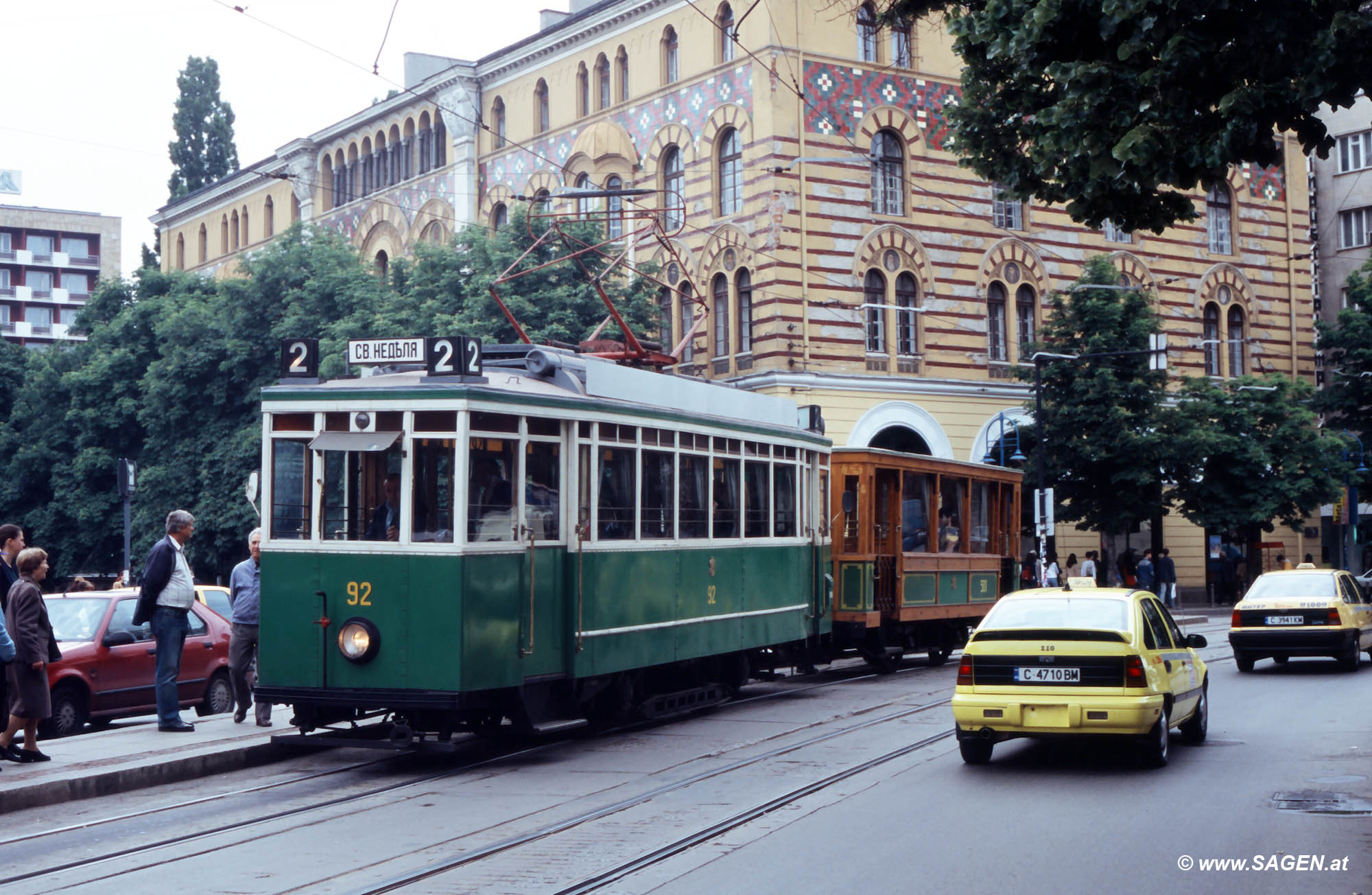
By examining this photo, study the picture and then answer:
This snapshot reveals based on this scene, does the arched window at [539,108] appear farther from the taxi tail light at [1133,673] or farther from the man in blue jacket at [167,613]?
the taxi tail light at [1133,673]

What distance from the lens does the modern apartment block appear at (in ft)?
320

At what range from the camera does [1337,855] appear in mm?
8523

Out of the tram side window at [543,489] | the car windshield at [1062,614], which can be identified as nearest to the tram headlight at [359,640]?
the tram side window at [543,489]

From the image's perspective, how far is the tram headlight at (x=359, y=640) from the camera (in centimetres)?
1196

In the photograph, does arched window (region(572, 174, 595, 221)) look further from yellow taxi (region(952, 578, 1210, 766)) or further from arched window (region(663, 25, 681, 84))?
yellow taxi (region(952, 578, 1210, 766))

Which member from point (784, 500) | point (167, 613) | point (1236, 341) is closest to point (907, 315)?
point (1236, 341)

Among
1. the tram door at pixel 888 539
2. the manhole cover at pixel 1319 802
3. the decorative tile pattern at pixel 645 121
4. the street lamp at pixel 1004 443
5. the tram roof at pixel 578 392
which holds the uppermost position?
the decorative tile pattern at pixel 645 121

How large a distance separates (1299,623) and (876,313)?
18100 millimetres

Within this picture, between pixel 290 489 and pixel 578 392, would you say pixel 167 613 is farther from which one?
pixel 578 392

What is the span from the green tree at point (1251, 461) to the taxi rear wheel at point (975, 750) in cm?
2836

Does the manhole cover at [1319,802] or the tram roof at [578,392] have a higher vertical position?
the tram roof at [578,392]

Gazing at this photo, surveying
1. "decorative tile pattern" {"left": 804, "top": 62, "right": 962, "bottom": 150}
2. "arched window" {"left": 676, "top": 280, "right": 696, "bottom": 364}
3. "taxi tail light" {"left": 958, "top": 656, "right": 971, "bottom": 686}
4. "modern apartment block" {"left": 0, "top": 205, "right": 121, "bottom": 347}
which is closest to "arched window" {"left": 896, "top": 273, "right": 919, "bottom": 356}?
"decorative tile pattern" {"left": 804, "top": 62, "right": 962, "bottom": 150}

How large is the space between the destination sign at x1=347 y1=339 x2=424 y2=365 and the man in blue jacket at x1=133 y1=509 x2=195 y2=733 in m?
2.20

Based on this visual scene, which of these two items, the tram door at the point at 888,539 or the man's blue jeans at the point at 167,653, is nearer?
the man's blue jeans at the point at 167,653
